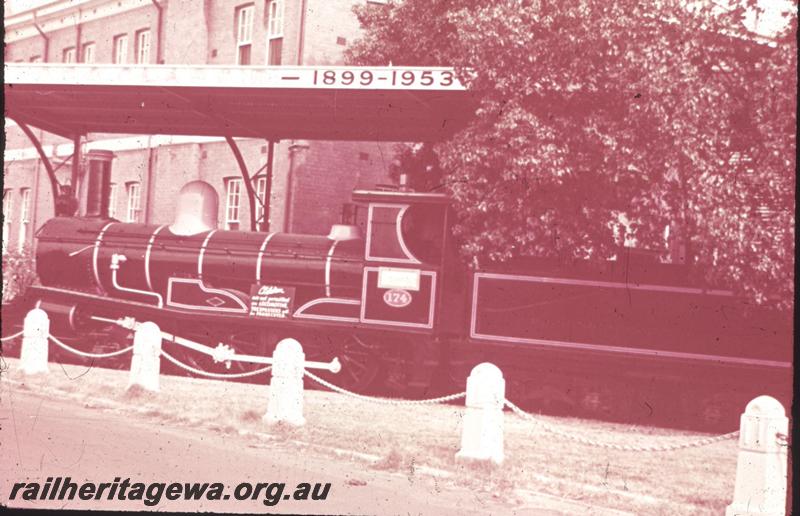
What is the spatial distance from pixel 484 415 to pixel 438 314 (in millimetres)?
4073

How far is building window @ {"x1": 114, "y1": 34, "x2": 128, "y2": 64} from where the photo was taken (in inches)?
931

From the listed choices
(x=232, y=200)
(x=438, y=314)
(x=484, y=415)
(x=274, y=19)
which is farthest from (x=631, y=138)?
(x=232, y=200)

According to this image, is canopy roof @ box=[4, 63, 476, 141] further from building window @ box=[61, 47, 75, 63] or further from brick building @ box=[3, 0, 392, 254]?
building window @ box=[61, 47, 75, 63]

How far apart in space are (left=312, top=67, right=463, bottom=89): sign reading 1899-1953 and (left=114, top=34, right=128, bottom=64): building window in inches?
459

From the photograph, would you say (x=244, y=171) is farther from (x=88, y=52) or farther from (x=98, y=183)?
(x=88, y=52)

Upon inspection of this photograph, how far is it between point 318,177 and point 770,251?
12832 millimetres

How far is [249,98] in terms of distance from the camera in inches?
592

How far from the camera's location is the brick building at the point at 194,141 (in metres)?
20.8

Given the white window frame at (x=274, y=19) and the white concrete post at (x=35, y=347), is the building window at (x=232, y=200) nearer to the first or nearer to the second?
the white window frame at (x=274, y=19)

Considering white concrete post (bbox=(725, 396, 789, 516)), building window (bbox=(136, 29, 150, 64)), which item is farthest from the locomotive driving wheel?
building window (bbox=(136, 29, 150, 64))

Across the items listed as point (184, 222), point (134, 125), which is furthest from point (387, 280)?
point (134, 125)

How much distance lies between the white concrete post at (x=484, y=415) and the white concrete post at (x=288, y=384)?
2305 mm

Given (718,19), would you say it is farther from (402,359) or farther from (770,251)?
(402,359)

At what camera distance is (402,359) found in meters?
12.8
